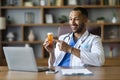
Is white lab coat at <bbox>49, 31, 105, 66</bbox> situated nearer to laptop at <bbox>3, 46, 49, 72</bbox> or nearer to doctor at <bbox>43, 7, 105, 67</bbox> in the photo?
doctor at <bbox>43, 7, 105, 67</bbox>

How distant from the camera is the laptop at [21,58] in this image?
74.5 inches

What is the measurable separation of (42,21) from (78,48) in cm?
236

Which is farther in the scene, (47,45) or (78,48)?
(78,48)

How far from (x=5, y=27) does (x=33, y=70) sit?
286cm

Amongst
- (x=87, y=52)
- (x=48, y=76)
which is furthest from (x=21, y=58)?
(x=87, y=52)

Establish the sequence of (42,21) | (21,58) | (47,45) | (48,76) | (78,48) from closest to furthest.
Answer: (48,76) → (21,58) → (47,45) → (78,48) → (42,21)

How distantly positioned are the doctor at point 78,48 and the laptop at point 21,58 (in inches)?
12.1

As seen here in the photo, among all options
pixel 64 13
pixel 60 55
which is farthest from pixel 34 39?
pixel 60 55

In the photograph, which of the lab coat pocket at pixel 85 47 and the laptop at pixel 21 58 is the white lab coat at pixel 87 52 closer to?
the lab coat pocket at pixel 85 47

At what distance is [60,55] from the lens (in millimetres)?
2578

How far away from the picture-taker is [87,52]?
7.42 ft

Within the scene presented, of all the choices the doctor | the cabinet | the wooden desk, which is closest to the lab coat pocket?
the doctor

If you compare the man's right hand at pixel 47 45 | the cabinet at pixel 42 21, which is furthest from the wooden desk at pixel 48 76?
the cabinet at pixel 42 21

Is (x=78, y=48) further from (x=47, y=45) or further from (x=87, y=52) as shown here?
(x=47, y=45)
